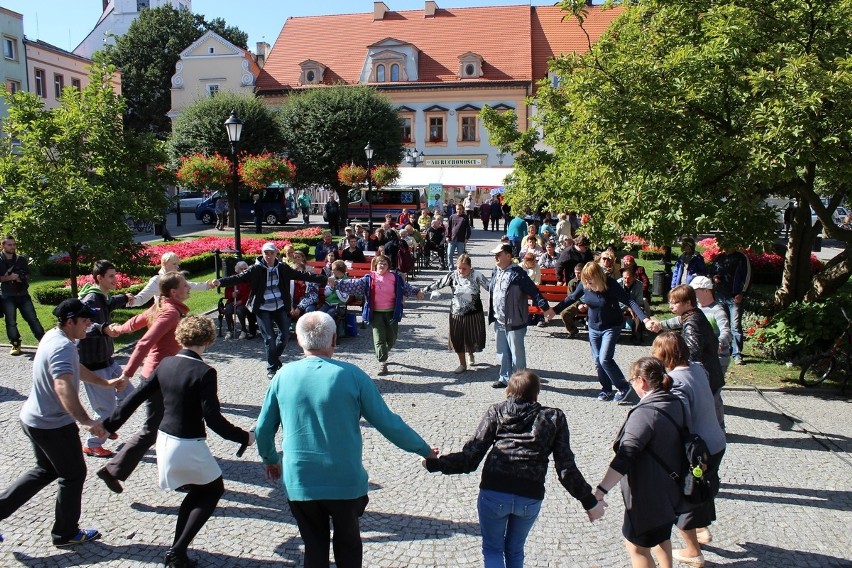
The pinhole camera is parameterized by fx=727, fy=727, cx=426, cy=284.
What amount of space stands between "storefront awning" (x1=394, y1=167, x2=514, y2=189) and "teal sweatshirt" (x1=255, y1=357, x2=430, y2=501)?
32.9 m

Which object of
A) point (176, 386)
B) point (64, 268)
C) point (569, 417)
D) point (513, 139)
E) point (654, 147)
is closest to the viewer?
point (176, 386)

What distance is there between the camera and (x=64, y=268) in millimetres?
18094

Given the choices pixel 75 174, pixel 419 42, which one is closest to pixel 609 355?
pixel 75 174

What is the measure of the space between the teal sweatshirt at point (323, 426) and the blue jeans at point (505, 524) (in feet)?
2.38

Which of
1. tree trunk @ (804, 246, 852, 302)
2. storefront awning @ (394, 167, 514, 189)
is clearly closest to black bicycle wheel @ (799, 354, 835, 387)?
tree trunk @ (804, 246, 852, 302)

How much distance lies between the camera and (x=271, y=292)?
30.0ft

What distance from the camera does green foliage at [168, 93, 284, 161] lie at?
3591 centimetres

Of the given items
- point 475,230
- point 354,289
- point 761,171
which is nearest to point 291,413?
point 354,289

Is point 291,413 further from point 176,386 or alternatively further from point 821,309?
point 821,309

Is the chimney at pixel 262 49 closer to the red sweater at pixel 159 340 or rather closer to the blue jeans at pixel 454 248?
the blue jeans at pixel 454 248

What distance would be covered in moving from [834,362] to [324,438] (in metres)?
7.97

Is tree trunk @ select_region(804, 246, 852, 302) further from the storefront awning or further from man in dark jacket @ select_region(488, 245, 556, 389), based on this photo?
the storefront awning

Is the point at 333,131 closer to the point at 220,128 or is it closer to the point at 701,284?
the point at 220,128

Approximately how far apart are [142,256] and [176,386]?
876 centimetres
